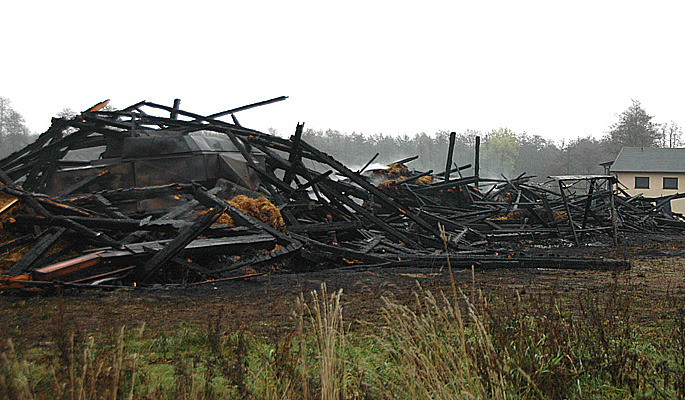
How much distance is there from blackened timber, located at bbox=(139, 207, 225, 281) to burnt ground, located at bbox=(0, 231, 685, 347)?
1.43ft

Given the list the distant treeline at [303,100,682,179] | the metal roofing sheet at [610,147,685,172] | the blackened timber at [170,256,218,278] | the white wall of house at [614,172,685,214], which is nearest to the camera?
the blackened timber at [170,256,218,278]

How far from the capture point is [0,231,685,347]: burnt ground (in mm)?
4867

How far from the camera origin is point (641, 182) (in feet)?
153

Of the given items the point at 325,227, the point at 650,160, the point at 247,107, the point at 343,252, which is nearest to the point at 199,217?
the point at 343,252

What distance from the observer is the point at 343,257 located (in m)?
9.94

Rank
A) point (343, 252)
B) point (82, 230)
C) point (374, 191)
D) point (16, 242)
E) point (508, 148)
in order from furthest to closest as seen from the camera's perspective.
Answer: point (508, 148) → point (374, 191) → point (343, 252) → point (16, 242) → point (82, 230)

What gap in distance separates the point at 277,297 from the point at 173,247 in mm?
1971

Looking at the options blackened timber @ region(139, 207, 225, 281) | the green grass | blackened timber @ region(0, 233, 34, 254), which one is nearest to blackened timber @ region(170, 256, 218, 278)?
blackened timber @ region(139, 207, 225, 281)

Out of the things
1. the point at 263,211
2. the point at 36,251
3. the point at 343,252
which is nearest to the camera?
the point at 36,251

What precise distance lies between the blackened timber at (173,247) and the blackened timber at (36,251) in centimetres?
145

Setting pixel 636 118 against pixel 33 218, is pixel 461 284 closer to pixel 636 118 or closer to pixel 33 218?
pixel 33 218

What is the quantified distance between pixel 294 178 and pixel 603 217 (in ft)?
44.4

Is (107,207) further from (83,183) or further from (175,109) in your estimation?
(175,109)

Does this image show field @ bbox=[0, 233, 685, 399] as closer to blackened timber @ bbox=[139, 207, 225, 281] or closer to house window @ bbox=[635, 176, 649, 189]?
blackened timber @ bbox=[139, 207, 225, 281]
